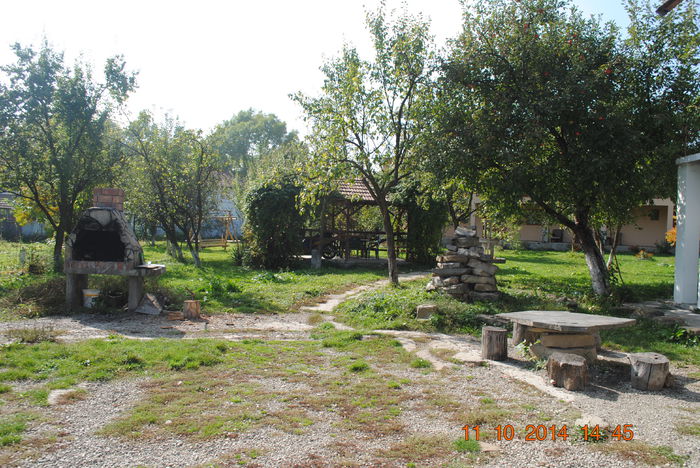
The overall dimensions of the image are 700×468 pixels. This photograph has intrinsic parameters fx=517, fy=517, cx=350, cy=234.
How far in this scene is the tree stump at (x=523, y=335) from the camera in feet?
23.7

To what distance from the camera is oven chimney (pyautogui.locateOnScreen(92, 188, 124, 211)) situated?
400 inches

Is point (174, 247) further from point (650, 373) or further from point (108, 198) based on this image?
point (650, 373)

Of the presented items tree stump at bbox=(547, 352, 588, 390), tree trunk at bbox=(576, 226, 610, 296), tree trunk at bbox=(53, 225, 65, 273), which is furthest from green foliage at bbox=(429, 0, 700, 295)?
tree trunk at bbox=(53, 225, 65, 273)

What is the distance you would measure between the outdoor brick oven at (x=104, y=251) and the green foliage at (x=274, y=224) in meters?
8.19

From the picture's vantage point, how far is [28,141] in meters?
13.6

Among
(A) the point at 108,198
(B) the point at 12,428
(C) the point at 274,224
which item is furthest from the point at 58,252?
(B) the point at 12,428

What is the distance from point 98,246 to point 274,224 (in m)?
8.53

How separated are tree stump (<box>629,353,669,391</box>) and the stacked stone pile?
16.8 feet

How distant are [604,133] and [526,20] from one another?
307 centimetres

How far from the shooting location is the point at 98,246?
10156mm

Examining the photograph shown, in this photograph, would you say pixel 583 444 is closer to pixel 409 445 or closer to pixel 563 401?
pixel 563 401

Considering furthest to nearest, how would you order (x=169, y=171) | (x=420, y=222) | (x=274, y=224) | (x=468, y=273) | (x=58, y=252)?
(x=420, y=222) < (x=274, y=224) < (x=169, y=171) < (x=58, y=252) < (x=468, y=273)

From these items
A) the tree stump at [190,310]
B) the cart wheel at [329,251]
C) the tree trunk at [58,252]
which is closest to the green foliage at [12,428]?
the tree stump at [190,310]

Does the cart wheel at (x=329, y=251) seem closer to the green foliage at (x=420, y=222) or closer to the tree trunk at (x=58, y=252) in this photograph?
the green foliage at (x=420, y=222)
